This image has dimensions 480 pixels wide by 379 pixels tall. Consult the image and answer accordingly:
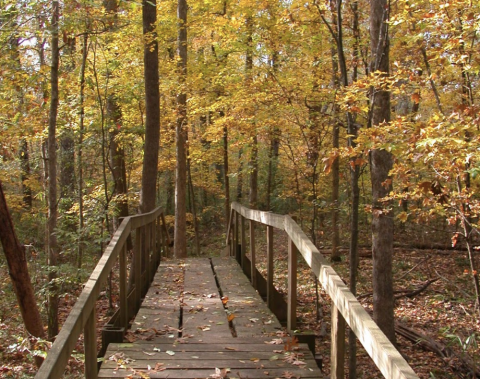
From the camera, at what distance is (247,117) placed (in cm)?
1360

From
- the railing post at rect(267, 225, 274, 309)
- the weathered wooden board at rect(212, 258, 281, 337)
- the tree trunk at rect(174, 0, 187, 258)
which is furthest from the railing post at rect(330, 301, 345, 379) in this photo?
the tree trunk at rect(174, 0, 187, 258)

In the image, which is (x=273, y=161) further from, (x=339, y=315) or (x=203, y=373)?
(x=339, y=315)

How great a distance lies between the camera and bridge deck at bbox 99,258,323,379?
370 centimetres

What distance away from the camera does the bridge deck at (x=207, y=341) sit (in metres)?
3.70

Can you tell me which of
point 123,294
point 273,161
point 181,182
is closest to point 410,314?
point 181,182

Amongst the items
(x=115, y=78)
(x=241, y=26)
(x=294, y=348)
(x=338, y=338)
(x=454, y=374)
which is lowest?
(x=454, y=374)

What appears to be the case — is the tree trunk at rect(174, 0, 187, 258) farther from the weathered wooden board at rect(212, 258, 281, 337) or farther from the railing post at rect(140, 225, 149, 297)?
the railing post at rect(140, 225, 149, 297)

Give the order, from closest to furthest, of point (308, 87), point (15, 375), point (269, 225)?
point (269, 225) → point (15, 375) → point (308, 87)

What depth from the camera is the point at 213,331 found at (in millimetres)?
4777

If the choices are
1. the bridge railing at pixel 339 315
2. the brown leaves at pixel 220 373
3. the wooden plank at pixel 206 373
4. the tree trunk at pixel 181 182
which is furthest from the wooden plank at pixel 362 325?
the tree trunk at pixel 181 182

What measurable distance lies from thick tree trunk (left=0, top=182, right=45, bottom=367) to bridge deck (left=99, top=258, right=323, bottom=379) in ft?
6.42

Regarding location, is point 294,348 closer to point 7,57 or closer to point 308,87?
point 7,57

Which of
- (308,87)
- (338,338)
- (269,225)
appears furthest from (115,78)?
(338,338)

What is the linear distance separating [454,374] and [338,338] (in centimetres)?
589
